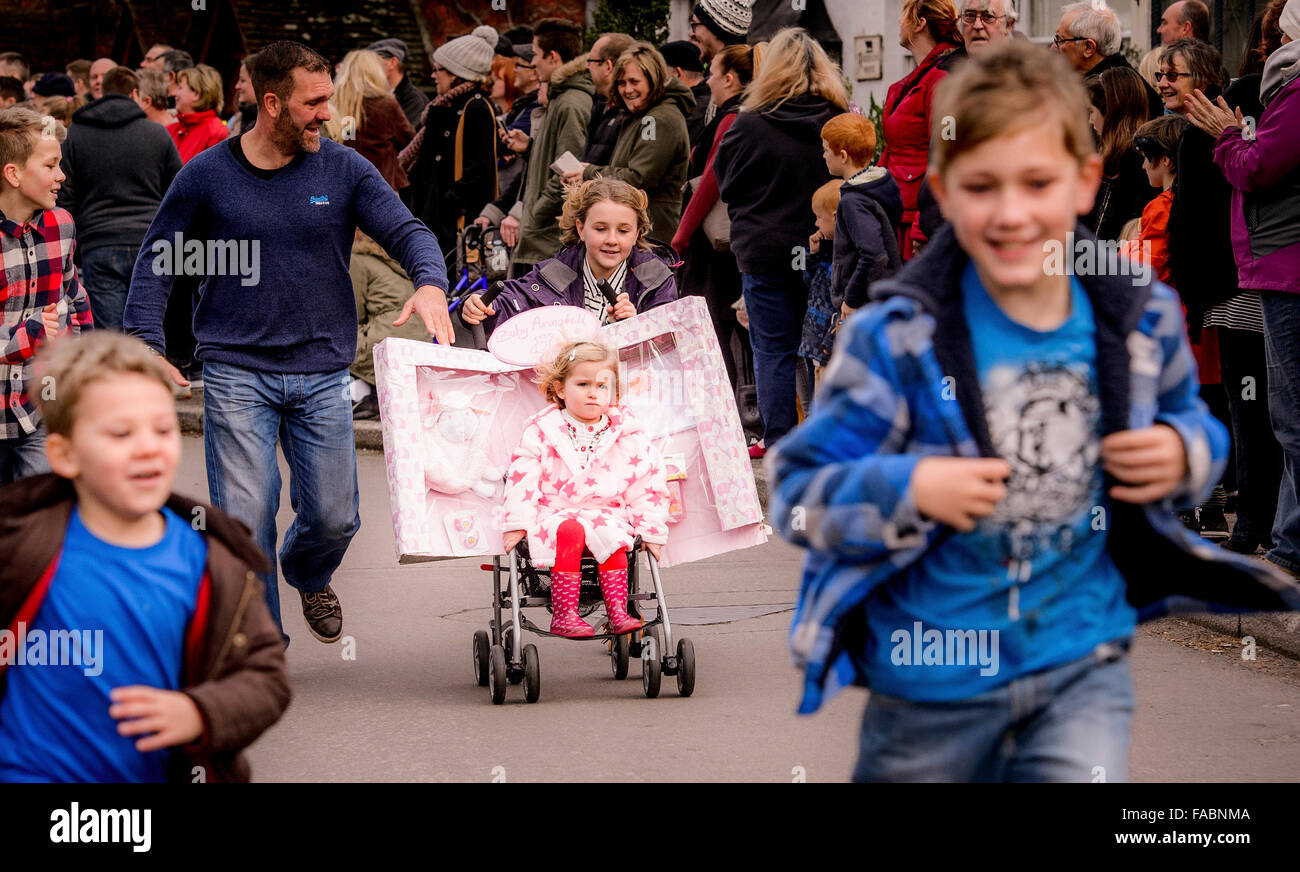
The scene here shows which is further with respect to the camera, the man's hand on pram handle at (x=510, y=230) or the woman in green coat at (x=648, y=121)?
the man's hand on pram handle at (x=510, y=230)

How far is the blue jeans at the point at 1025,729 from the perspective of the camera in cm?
297

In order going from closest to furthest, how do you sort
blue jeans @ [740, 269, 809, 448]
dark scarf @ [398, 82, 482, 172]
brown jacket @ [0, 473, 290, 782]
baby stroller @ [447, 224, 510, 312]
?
1. brown jacket @ [0, 473, 290, 782]
2. blue jeans @ [740, 269, 809, 448]
3. baby stroller @ [447, 224, 510, 312]
4. dark scarf @ [398, 82, 482, 172]

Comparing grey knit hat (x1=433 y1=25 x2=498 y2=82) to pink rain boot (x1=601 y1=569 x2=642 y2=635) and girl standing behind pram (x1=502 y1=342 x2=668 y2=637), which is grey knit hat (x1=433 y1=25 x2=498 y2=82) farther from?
pink rain boot (x1=601 y1=569 x2=642 y2=635)

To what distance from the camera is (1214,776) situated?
5277mm

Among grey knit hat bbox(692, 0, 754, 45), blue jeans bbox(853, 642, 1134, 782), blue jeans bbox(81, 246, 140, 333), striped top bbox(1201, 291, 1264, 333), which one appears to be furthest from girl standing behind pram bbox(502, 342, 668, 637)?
blue jeans bbox(81, 246, 140, 333)

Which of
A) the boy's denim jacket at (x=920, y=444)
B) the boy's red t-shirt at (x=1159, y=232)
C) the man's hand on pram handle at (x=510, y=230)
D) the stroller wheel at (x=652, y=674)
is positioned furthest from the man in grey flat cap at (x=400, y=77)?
the boy's denim jacket at (x=920, y=444)

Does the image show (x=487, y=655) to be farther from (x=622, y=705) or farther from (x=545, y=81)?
(x=545, y=81)

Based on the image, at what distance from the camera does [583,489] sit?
252 inches

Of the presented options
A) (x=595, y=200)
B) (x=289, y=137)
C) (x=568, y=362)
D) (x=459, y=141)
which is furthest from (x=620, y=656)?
(x=459, y=141)

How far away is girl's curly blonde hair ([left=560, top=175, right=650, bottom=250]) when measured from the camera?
728 centimetres

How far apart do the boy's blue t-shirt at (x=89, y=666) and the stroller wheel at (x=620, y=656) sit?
3715 millimetres

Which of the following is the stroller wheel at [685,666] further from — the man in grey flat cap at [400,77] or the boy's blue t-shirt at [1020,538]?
the man in grey flat cap at [400,77]

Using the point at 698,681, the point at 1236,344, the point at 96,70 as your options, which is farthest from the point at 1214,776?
the point at 96,70

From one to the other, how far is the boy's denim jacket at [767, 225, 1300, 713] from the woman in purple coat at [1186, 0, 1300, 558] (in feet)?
14.4
